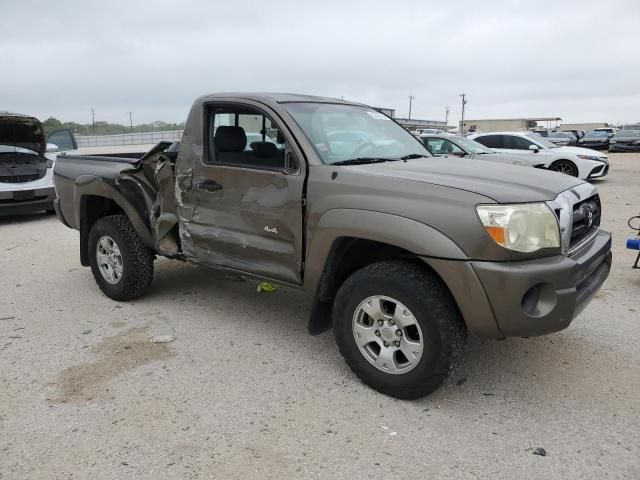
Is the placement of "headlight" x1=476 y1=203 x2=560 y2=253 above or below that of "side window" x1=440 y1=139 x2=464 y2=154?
below

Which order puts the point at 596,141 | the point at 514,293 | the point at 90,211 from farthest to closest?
the point at 596,141 < the point at 90,211 < the point at 514,293

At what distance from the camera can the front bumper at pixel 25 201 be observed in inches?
351

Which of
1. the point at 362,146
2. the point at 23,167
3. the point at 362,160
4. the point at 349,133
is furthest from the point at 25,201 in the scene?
→ the point at 362,160

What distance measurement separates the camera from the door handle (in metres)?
3.93

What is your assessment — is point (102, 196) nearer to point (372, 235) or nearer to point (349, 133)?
point (349, 133)

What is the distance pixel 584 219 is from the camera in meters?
3.25

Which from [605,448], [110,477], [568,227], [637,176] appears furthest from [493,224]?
[637,176]

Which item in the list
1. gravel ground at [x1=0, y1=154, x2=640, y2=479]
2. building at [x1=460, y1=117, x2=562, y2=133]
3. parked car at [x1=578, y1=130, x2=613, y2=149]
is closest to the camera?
gravel ground at [x1=0, y1=154, x2=640, y2=479]

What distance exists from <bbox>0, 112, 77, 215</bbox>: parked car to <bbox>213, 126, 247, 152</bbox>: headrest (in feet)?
21.6

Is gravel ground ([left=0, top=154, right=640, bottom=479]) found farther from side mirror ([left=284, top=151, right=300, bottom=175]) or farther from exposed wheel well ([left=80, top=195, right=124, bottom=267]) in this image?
side mirror ([left=284, top=151, right=300, bottom=175])

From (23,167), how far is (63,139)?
→ 8.28ft

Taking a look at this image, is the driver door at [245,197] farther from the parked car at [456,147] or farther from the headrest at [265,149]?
the parked car at [456,147]

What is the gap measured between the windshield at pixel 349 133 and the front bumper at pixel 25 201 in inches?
273

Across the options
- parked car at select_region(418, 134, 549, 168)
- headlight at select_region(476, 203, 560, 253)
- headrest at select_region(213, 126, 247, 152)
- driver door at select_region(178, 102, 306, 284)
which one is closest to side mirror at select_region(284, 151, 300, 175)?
driver door at select_region(178, 102, 306, 284)
